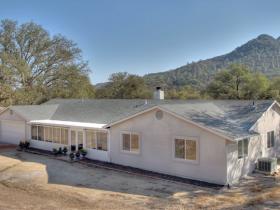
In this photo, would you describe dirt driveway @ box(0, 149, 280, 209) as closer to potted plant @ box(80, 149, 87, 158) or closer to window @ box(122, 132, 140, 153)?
window @ box(122, 132, 140, 153)

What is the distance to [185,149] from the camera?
15984 millimetres

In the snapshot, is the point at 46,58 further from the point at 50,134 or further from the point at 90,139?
the point at 90,139

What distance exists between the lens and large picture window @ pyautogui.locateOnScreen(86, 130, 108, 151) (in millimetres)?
20141

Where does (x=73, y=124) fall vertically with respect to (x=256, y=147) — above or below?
above

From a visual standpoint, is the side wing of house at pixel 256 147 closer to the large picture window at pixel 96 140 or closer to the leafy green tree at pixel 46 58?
the large picture window at pixel 96 140

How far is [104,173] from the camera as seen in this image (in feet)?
56.4

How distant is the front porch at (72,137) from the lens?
800 inches

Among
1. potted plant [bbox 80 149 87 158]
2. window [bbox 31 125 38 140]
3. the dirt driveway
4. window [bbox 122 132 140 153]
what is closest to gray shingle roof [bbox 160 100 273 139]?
the dirt driveway

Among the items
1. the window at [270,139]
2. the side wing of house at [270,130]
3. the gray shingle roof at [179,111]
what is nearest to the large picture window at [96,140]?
the gray shingle roof at [179,111]

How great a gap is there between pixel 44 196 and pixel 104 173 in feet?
14.2

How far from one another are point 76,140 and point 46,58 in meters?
26.7

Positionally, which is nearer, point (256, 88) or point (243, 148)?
point (243, 148)

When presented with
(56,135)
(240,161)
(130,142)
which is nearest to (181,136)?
(240,161)

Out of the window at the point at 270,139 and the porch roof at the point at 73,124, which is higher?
the porch roof at the point at 73,124
